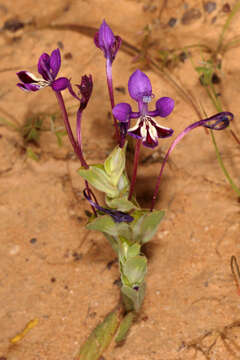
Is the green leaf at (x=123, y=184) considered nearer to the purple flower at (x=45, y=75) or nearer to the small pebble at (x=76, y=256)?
the purple flower at (x=45, y=75)

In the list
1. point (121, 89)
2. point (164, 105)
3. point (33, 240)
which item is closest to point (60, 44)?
point (121, 89)

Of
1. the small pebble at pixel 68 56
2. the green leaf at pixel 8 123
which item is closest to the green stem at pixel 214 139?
the small pebble at pixel 68 56

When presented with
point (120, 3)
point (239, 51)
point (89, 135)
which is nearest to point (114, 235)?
point (89, 135)

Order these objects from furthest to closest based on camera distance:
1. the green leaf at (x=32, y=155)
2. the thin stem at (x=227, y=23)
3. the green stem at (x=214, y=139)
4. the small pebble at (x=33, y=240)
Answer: the thin stem at (x=227, y=23) < the green leaf at (x=32, y=155) < the small pebble at (x=33, y=240) < the green stem at (x=214, y=139)

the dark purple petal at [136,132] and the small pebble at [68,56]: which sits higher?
the small pebble at [68,56]

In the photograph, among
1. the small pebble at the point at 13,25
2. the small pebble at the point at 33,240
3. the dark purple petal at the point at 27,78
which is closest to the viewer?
the dark purple petal at the point at 27,78

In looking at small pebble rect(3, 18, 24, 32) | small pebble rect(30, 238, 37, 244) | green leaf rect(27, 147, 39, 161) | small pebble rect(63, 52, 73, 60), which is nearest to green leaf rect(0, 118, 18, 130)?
green leaf rect(27, 147, 39, 161)

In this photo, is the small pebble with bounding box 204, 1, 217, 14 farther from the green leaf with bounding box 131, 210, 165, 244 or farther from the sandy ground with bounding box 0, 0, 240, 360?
the green leaf with bounding box 131, 210, 165, 244

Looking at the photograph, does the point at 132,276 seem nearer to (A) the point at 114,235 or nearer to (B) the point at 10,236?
(A) the point at 114,235
